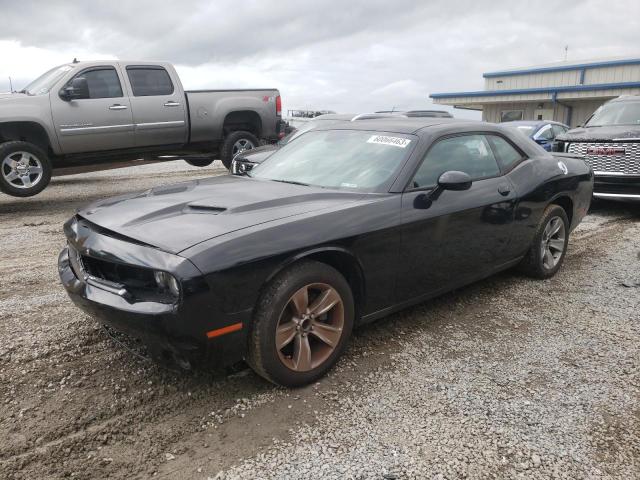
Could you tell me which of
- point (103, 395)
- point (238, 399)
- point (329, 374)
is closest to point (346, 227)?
point (329, 374)

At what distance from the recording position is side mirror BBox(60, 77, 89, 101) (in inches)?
314

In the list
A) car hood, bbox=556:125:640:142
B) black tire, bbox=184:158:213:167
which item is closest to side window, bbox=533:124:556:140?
car hood, bbox=556:125:640:142

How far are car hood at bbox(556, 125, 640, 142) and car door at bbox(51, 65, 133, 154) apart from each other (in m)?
7.28

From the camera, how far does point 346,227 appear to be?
126 inches

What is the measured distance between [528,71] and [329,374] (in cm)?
3080

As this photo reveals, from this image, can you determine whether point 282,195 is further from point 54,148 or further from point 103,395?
point 54,148

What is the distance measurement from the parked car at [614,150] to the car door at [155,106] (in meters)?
6.57

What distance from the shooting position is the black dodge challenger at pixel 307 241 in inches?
105

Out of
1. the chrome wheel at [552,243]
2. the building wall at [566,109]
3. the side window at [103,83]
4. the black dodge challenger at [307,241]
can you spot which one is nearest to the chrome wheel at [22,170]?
the side window at [103,83]

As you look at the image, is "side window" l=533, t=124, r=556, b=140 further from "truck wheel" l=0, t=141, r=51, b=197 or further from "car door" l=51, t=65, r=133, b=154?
"truck wheel" l=0, t=141, r=51, b=197

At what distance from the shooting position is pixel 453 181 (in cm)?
361

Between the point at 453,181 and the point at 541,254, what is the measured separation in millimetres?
1853

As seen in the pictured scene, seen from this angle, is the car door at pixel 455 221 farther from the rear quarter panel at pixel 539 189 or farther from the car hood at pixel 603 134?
the car hood at pixel 603 134

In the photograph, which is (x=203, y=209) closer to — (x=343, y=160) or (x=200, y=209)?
(x=200, y=209)
